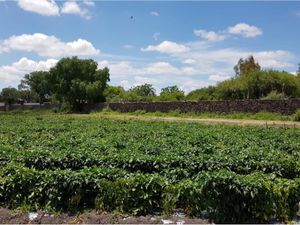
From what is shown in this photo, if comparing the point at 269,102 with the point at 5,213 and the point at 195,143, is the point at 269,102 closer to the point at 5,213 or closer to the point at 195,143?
the point at 195,143

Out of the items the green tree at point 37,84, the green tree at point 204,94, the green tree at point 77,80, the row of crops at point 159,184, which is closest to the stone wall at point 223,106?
the green tree at point 204,94

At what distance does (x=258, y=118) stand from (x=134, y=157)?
28399 mm

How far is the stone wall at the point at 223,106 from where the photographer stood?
36656 mm

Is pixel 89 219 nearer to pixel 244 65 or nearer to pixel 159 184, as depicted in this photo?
pixel 159 184

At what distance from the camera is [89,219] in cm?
777

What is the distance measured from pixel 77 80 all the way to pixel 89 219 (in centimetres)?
5780

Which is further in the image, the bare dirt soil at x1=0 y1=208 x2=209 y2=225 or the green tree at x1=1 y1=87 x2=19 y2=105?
the green tree at x1=1 y1=87 x2=19 y2=105

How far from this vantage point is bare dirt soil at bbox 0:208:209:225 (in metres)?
7.58

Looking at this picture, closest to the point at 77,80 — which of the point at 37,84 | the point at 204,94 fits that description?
the point at 204,94

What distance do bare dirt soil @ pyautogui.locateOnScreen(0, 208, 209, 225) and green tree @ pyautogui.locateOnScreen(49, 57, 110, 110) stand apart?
55668mm

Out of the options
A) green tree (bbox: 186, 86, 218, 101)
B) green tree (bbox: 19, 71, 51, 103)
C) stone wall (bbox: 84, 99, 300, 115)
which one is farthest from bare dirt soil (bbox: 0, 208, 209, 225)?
green tree (bbox: 19, 71, 51, 103)

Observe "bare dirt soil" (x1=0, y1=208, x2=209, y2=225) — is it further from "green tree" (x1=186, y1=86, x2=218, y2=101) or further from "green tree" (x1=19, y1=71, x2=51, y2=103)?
"green tree" (x1=19, y1=71, x2=51, y2=103)

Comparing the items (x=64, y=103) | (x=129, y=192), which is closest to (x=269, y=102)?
(x=129, y=192)

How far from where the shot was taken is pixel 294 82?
4909 cm
